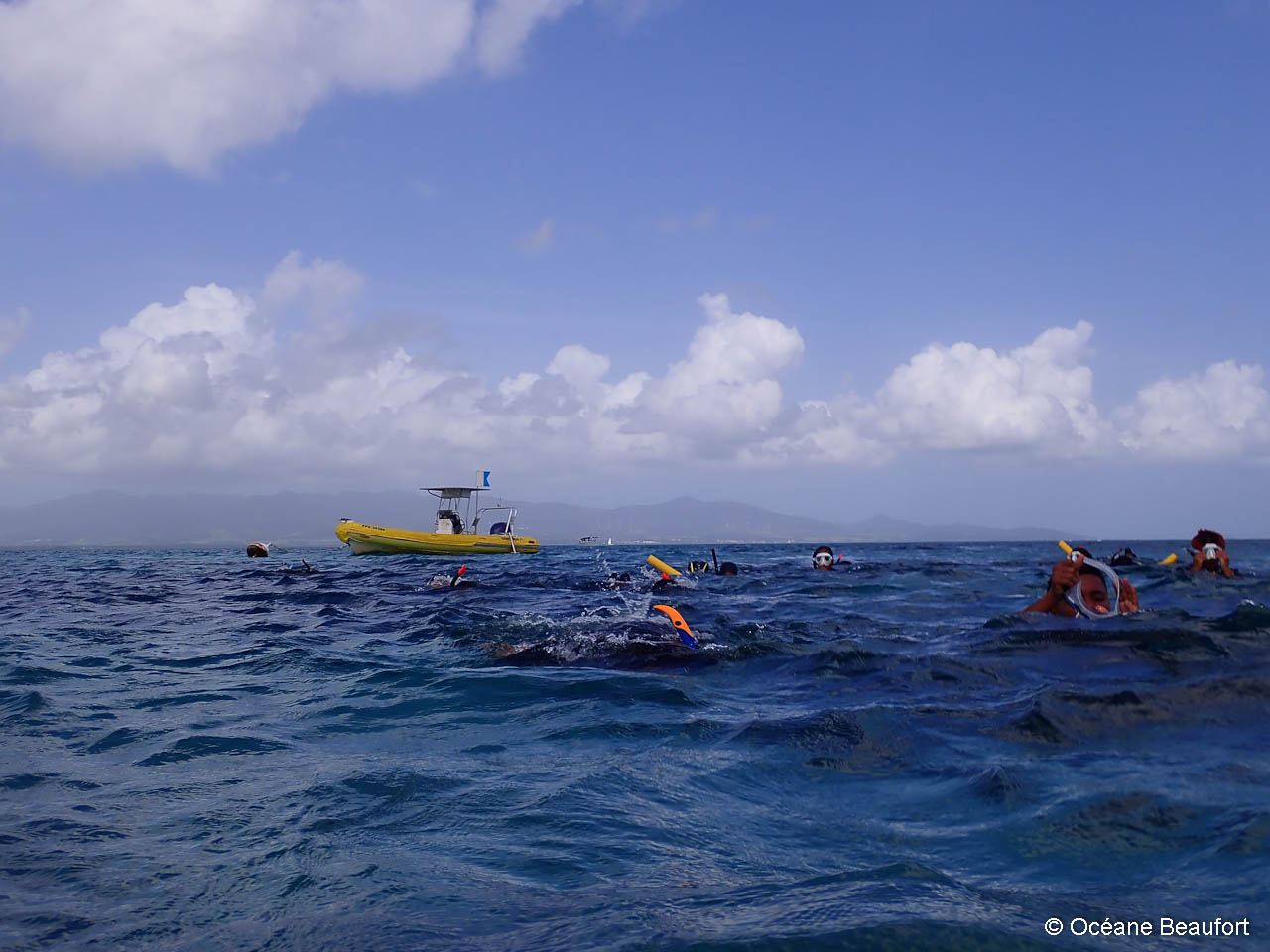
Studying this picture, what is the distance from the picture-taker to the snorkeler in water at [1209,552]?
19625 mm

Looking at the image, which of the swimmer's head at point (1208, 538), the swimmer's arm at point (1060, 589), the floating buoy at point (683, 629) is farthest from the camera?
the swimmer's head at point (1208, 538)

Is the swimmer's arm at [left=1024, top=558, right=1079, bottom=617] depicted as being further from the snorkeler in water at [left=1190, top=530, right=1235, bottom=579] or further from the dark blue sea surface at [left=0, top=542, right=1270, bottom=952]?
the snorkeler in water at [left=1190, top=530, right=1235, bottom=579]

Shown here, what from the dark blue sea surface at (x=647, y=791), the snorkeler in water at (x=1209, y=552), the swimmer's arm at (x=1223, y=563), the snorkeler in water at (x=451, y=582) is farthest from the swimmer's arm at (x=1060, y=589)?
the snorkeler in water at (x=451, y=582)

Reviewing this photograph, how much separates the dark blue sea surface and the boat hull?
143 ft

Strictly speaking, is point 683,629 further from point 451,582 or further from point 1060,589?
point 451,582

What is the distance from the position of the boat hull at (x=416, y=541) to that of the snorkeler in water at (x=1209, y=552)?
4614 cm

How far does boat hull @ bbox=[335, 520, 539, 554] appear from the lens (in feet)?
182

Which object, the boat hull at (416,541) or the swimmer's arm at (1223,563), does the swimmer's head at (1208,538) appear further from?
the boat hull at (416,541)

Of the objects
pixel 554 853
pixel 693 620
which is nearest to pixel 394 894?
pixel 554 853

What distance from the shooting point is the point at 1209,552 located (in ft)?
64.9

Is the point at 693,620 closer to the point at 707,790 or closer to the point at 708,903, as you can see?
the point at 707,790

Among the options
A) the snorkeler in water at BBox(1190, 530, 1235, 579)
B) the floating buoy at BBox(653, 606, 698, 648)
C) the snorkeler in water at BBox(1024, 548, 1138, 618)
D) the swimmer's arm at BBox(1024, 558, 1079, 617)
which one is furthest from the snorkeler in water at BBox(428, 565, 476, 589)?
the snorkeler in water at BBox(1190, 530, 1235, 579)

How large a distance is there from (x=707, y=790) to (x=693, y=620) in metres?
9.30

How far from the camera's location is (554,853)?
450 centimetres
